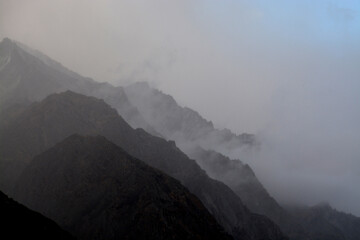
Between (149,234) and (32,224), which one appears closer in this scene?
(32,224)

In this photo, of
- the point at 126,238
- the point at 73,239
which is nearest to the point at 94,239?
the point at 126,238

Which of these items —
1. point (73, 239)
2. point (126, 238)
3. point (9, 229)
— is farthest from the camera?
point (126, 238)

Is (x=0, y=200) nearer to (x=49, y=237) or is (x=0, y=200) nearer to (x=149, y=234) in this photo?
(x=49, y=237)

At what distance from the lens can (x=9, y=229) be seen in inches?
5020

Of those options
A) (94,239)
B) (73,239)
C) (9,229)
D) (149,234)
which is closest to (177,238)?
(149,234)

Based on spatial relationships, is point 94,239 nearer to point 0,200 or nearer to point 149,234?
point 149,234

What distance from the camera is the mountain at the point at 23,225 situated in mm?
127781

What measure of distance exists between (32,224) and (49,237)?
6.67 metres

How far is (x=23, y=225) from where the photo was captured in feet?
436

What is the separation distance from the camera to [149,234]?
19725cm

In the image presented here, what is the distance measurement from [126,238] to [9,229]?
2960 inches

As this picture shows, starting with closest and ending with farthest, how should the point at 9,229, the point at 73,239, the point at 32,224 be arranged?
the point at 9,229, the point at 32,224, the point at 73,239

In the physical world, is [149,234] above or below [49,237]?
above

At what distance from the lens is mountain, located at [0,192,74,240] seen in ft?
419
